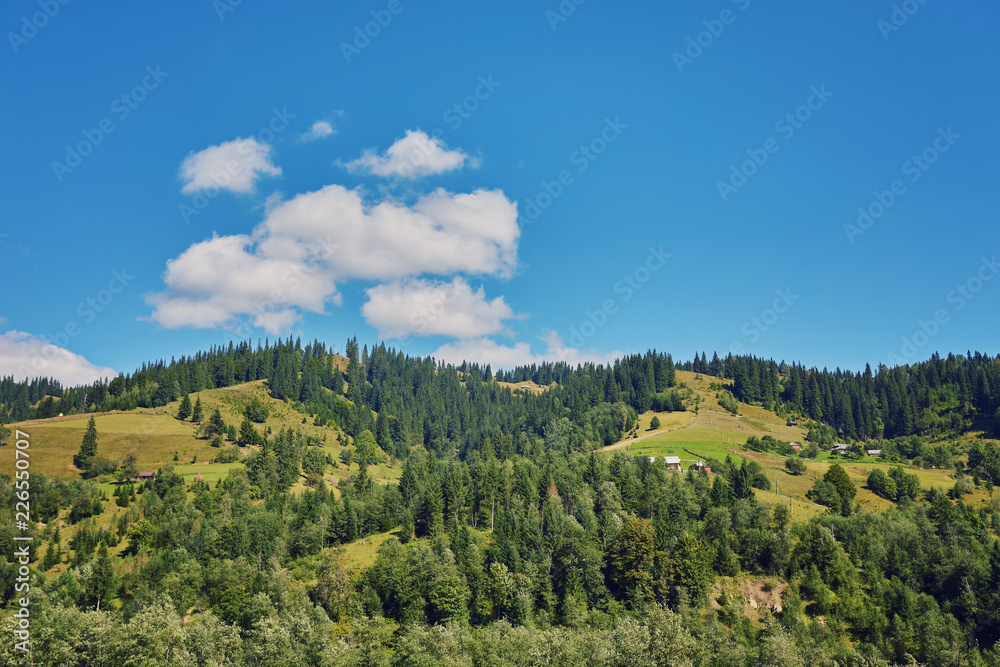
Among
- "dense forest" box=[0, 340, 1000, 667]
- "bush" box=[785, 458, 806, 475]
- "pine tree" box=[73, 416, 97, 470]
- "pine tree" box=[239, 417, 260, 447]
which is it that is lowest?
"dense forest" box=[0, 340, 1000, 667]

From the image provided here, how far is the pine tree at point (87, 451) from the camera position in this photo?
466 ft

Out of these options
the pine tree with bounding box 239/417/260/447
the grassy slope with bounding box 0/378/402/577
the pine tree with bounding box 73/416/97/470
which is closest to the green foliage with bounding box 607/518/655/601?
the grassy slope with bounding box 0/378/402/577

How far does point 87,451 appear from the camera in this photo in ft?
473

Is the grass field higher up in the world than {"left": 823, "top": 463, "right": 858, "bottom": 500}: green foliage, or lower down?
higher up

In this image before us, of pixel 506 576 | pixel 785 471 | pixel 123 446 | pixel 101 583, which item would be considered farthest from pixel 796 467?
pixel 123 446

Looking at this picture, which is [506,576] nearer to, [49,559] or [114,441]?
[49,559]

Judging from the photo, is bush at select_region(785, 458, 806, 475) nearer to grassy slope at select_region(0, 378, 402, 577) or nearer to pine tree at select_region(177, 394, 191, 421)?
grassy slope at select_region(0, 378, 402, 577)

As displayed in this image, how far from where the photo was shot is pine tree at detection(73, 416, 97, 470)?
14204cm

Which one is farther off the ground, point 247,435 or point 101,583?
point 247,435

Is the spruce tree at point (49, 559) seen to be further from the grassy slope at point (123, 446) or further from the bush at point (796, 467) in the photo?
the bush at point (796, 467)

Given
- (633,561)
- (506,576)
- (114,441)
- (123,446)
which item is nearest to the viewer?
(506,576)

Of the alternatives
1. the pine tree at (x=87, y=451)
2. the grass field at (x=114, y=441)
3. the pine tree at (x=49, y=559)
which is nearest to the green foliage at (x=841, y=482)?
the pine tree at (x=49, y=559)

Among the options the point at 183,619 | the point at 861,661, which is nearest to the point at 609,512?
the point at 861,661

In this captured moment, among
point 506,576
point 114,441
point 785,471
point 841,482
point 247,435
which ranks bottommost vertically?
point 506,576
